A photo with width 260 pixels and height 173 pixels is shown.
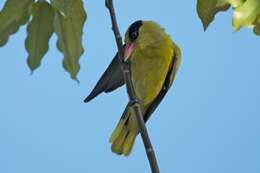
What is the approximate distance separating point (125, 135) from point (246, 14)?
173cm

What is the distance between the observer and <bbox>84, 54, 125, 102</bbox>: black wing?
209 cm

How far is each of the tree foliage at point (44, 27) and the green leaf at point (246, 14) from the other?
0.32m

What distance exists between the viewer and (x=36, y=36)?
1139 millimetres

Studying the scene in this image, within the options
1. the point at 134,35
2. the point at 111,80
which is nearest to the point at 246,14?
the point at 111,80

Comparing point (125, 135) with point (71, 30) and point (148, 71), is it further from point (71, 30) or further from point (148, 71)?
point (71, 30)

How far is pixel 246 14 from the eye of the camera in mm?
832

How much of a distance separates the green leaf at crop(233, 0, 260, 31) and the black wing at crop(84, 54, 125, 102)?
1.21 meters

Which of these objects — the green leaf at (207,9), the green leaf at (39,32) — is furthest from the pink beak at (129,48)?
the green leaf at (207,9)

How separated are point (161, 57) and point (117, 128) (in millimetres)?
389

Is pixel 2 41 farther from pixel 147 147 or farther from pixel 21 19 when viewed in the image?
pixel 147 147

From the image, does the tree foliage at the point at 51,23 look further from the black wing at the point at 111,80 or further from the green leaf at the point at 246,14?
the black wing at the point at 111,80

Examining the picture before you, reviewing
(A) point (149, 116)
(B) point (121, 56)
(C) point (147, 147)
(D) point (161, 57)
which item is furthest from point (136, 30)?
(C) point (147, 147)

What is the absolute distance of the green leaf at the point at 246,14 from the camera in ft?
2.72

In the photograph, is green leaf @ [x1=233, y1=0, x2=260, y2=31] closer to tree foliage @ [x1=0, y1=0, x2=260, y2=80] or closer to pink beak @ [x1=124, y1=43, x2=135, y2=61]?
tree foliage @ [x1=0, y1=0, x2=260, y2=80]
